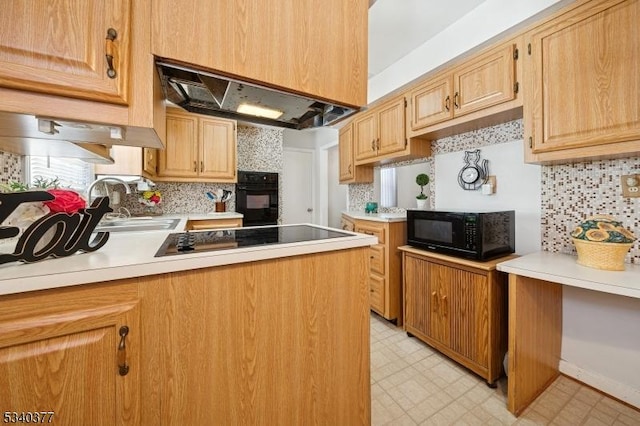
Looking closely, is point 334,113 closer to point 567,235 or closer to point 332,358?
point 332,358

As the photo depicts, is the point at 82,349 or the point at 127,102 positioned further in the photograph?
the point at 127,102

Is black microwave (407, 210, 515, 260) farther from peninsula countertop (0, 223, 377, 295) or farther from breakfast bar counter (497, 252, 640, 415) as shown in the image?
peninsula countertop (0, 223, 377, 295)

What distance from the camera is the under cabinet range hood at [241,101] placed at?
942 mm

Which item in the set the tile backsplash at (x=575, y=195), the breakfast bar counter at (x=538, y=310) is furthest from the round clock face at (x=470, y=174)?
the breakfast bar counter at (x=538, y=310)

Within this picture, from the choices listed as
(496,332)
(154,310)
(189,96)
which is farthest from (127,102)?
(496,332)

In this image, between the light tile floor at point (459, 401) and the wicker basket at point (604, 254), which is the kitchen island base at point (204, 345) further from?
the wicker basket at point (604, 254)

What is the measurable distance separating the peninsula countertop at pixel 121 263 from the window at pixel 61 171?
1084mm

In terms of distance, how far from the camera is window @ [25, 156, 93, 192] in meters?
1.43

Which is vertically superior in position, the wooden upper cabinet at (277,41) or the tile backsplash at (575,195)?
the wooden upper cabinet at (277,41)

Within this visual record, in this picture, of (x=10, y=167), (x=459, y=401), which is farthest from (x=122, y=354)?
(x=459, y=401)

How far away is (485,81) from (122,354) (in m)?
2.32

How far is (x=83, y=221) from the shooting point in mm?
726

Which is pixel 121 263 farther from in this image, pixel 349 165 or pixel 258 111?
pixel 349 165

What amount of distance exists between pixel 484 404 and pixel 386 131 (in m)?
2.25
